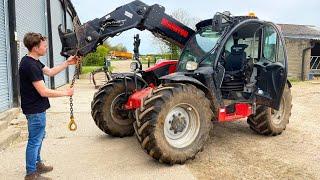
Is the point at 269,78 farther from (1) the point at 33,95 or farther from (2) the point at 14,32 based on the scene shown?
(2) the point at 14,32

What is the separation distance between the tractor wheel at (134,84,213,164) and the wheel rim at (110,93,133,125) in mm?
1617

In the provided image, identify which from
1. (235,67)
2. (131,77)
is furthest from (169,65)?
(235,67)

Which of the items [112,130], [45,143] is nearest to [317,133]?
[112,130]

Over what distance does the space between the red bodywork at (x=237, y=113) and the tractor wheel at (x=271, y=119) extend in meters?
0.46

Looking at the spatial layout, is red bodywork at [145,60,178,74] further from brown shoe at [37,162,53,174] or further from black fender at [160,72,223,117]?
brown shoe at [37,162,53,174]

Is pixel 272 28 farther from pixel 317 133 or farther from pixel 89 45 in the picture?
pixel 89 45

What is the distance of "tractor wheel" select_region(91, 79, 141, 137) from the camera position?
7.06 metres

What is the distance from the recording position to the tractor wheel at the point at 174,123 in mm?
5391

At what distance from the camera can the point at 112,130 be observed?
7.21 meters

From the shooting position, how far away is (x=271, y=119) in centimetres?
752

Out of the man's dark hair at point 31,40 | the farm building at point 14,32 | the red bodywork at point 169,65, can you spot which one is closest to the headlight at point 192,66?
the red bodywork at point 169,65

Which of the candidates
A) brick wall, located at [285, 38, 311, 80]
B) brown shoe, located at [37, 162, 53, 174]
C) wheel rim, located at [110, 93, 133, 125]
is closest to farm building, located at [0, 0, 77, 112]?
wheel rim, located at [110, 93, 133, 125]

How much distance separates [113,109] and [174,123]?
1740 millimetres

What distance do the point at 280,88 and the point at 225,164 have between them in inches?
90.2
